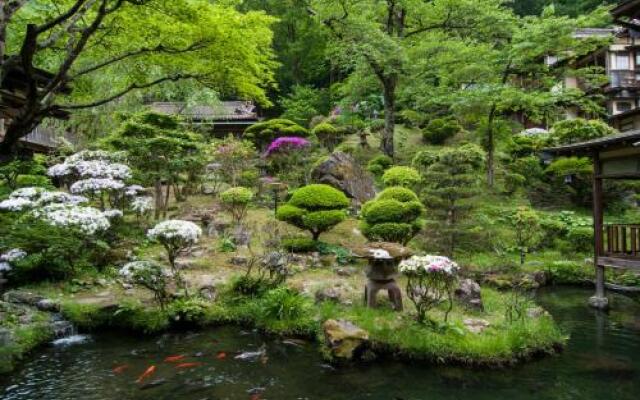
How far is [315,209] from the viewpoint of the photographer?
1360 cm

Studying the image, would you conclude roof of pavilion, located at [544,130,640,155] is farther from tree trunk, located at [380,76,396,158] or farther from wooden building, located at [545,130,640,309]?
tree trunk, located at [380,76,396,158]

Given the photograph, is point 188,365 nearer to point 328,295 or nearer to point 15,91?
point 328,295

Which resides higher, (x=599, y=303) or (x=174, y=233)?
(x=174, y=233)

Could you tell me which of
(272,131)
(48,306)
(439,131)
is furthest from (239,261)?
(439,131)

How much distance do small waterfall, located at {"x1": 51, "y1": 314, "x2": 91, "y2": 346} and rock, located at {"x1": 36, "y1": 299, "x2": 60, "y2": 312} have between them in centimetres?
26

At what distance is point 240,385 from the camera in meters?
7.13

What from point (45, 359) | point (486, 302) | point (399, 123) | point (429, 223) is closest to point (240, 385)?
point (45, 359)

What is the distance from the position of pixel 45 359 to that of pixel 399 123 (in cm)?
2626

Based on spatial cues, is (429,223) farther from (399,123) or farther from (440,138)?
(399,123)

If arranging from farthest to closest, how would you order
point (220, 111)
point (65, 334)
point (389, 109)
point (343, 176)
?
point (220, 111) < point (389, 109) < point (343, 176) < point (65, 334)

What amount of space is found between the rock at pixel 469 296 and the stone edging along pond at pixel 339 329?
420 mm

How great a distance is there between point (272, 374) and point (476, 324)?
3957mm

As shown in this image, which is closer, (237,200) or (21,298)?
(21,298)

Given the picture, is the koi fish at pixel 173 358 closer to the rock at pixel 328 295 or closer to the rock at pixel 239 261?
the rock at pixel 328 295
